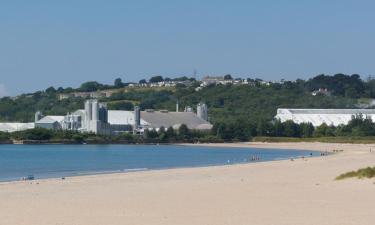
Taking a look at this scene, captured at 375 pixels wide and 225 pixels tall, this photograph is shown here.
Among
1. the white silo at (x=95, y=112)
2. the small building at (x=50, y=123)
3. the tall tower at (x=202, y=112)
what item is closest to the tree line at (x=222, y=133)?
the white silo at (x=95, y=112)

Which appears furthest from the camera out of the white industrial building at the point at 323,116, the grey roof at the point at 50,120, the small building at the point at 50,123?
the grey roof at the point at 50,120

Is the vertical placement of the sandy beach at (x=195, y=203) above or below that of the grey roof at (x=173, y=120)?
below

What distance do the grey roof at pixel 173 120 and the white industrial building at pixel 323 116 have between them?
36.5 feet

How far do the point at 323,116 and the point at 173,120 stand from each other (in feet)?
69.3

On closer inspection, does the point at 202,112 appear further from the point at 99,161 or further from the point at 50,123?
the point at 99,161

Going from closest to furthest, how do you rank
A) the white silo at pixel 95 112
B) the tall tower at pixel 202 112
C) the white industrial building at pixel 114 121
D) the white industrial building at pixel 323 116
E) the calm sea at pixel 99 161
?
the calm sea at pixel 99 161 < the white silo at pixel 95 112 < the white industrial building at pixel 114 121 < the white industrial building at pixel 323 116 < the tall tower at pixel 202 112

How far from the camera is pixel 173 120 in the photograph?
12656 cm

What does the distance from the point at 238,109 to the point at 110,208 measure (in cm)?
12278

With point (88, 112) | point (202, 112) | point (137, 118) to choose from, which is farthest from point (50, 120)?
point (202, 112)

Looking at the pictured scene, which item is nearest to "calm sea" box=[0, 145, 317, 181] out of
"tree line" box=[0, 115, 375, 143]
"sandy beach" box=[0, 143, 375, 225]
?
"sandy beach" box=[0, 143, 375, 225]

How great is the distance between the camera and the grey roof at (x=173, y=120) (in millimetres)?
124325

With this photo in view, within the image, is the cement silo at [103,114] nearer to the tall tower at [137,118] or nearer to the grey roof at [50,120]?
the tall tower at [137,118]

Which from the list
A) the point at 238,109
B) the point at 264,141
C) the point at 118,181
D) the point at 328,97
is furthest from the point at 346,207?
the point at 328,97

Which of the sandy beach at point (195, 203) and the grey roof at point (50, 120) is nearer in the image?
the sandy beach at point (195, 203)
